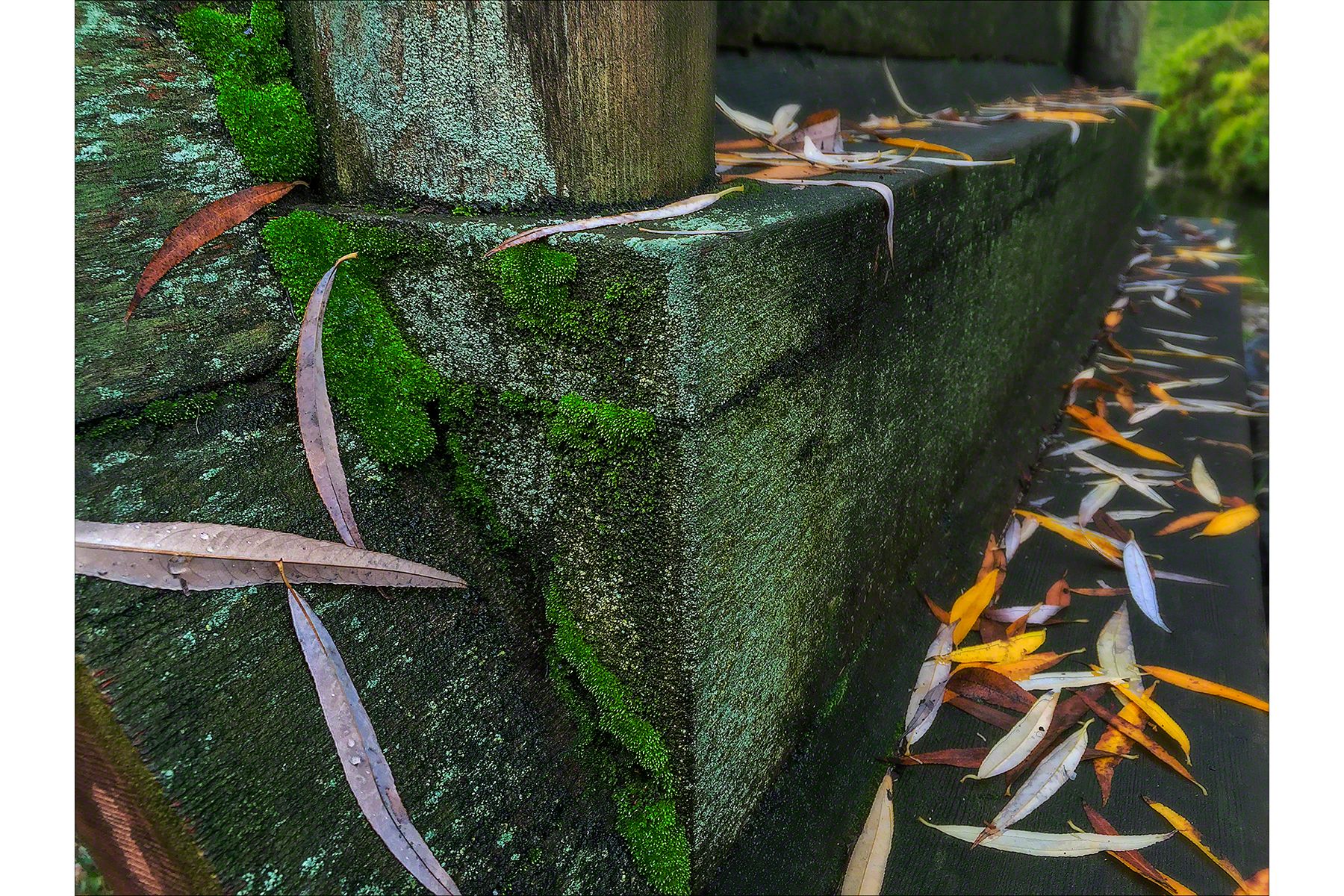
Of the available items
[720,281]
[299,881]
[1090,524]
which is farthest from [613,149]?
[1090,524]

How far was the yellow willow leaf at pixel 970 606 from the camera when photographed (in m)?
1.62

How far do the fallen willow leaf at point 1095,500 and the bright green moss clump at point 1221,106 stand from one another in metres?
6.74

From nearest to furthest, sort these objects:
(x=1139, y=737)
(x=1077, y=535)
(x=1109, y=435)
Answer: (x=1139, y=737) → (x=1077, y=535) → (x=1109, y=435)

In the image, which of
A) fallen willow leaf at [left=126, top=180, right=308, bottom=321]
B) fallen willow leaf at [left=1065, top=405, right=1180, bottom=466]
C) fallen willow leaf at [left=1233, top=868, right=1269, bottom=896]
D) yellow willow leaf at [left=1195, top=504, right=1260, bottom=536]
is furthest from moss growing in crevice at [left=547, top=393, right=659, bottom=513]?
fallen willow leaf at [left=1065, top=405, right=1180, bottom=466]

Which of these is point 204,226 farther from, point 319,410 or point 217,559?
point 217,559

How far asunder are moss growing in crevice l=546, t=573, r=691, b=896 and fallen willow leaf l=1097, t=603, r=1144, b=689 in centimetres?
96

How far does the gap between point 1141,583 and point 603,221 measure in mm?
1518

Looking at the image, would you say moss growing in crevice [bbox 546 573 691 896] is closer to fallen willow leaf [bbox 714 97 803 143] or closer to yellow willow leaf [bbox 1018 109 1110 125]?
fallen willow leaf [bbox 714 97 803 143]

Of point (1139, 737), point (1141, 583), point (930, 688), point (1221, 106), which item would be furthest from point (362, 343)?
point (1221, 106)

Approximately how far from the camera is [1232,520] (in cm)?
213

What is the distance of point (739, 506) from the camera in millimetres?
966

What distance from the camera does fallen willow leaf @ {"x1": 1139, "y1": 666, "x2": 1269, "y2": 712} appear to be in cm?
151

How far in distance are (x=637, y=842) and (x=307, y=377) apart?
647 mm

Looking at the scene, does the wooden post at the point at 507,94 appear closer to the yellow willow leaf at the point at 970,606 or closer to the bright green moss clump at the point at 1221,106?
the yellow willow leaf at the point at 970,606
